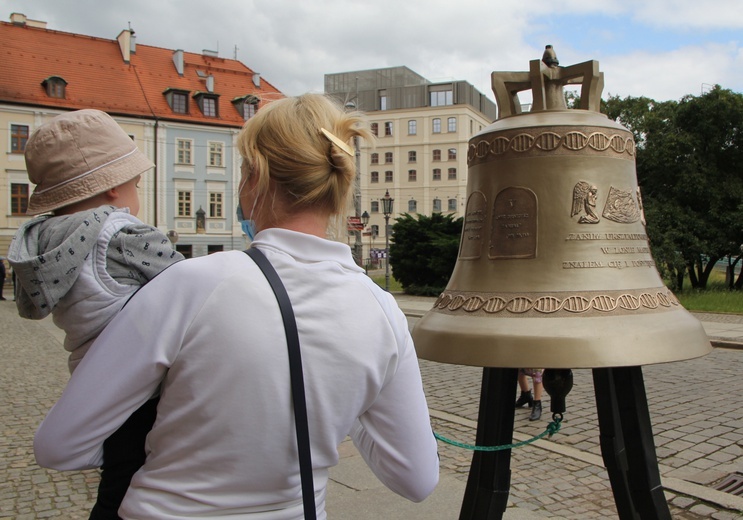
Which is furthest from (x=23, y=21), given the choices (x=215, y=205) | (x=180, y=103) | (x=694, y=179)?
(x=694, y=179)

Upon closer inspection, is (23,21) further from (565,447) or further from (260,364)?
(260,364)

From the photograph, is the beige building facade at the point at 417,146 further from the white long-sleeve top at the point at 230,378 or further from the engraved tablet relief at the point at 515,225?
the white long-sleeve top at the point at 230,378

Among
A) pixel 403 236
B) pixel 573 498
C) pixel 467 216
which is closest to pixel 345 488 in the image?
pixel 573 498

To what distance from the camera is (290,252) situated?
1413mm

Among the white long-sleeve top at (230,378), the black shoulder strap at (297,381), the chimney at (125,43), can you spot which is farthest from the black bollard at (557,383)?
the chimney at (125,43)

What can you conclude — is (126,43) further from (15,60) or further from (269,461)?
(269,461)

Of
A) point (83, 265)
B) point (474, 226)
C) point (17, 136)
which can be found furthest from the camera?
point (17, 136)

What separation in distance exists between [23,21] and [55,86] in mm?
6384

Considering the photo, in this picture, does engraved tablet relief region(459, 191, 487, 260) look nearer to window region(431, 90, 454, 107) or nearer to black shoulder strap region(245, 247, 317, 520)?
black shoulder strap region(245, 247, 317, 520)

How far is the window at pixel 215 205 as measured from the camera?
4269cm

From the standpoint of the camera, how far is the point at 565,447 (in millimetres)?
5609

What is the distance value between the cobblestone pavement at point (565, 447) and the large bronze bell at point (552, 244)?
2.23 meters

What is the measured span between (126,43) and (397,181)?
3603 centimetres

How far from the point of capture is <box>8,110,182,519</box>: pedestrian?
157cm
